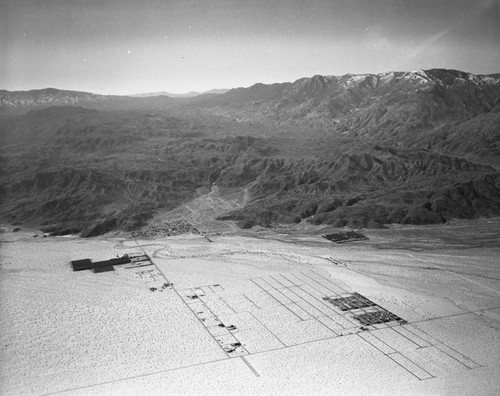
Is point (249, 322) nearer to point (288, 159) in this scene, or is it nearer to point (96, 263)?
point (96, 263)

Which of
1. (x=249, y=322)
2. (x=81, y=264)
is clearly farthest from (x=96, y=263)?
(x=249, y=322)

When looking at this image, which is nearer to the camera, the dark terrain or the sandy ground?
the sandy ground

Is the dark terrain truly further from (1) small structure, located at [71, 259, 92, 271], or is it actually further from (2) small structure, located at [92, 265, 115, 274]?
(2) small structure, located at [92, 265, 115, 274]

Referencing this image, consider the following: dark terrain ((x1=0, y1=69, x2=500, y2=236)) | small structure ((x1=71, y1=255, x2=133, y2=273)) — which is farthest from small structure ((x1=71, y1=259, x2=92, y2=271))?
dark terrain ((x1=0, y1=69, x2=500, y2=236))

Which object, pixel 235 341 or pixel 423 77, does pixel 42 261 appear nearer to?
pixel 235 341

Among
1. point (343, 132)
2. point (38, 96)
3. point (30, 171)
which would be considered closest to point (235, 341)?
point (30, 171)

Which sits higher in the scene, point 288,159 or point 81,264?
point 288,159
